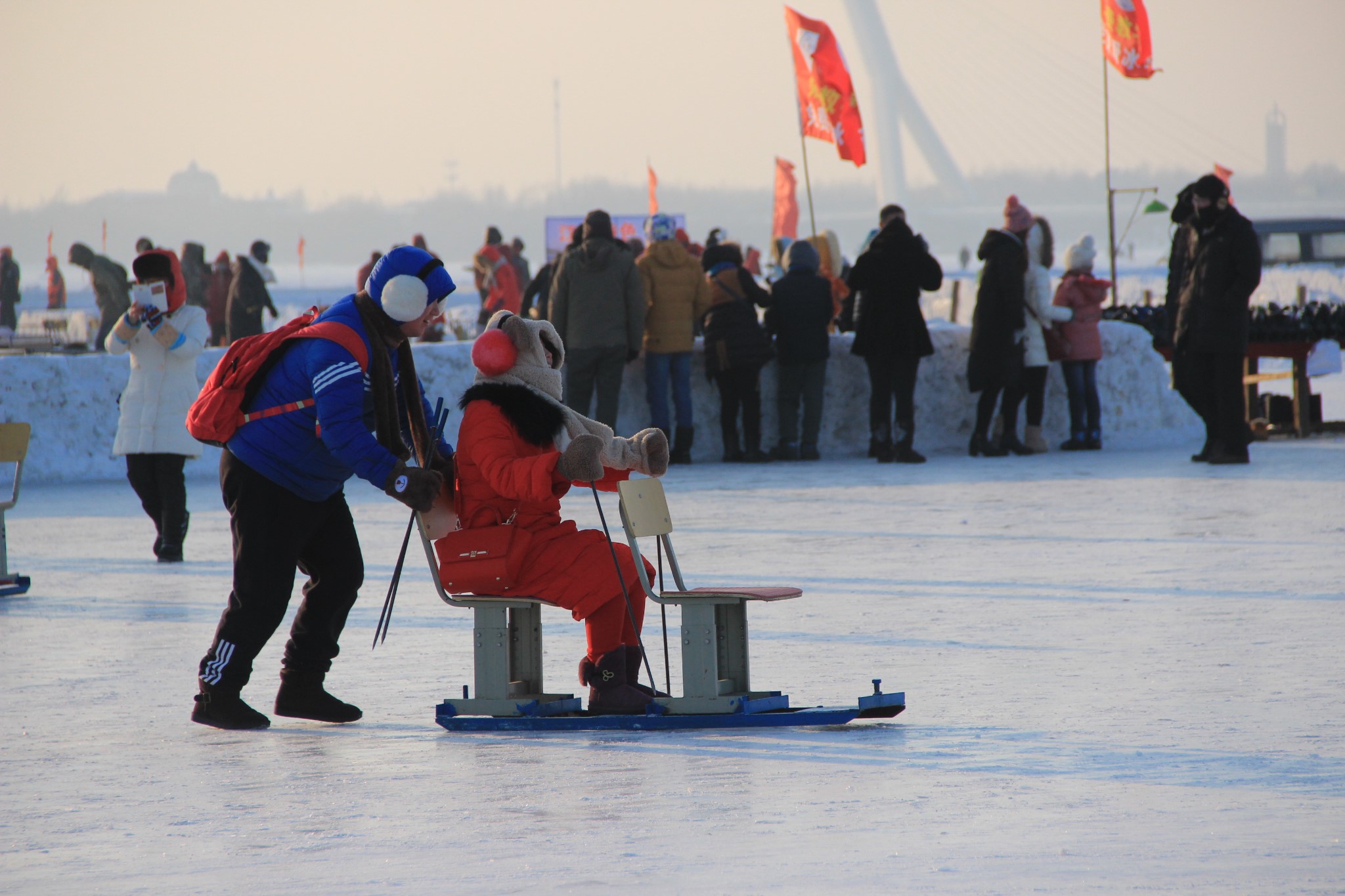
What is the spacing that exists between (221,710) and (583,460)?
1.16 metres

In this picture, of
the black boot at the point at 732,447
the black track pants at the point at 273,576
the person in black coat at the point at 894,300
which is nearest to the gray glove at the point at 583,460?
the black track pants at the point at 273,576

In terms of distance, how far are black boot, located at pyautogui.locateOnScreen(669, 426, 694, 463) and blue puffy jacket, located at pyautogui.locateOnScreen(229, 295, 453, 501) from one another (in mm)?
7727

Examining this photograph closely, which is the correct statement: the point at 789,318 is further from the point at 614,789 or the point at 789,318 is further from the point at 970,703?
the point at 614,789

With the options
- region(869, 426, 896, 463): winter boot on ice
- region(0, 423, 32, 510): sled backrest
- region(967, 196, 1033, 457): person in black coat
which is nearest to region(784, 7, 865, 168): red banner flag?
region(967, 196, 1033, 457): person in black coat

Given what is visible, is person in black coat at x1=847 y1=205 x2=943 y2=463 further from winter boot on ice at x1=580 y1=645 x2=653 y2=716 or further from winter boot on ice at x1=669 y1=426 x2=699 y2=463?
winter boot on ice at x1=580 y1=645 x2=653 y2=716

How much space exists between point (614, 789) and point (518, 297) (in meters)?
14.4

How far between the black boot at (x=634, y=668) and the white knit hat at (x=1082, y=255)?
8.27 metres

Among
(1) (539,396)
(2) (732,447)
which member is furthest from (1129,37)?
(1) (539,396)

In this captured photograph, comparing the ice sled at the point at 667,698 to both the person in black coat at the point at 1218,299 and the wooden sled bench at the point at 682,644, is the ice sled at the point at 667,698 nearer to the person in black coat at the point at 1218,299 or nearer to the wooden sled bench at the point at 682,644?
the wooden sled bench at the point at 682,644

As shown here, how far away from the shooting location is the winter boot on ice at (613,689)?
423cm

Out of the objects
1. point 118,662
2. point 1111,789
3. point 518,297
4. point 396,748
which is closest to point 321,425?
point 396,748

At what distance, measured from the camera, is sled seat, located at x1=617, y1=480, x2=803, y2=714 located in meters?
4.12

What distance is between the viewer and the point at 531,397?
424 centimetres

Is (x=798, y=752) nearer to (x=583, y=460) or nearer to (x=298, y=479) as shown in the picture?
(x=583, y=460)
